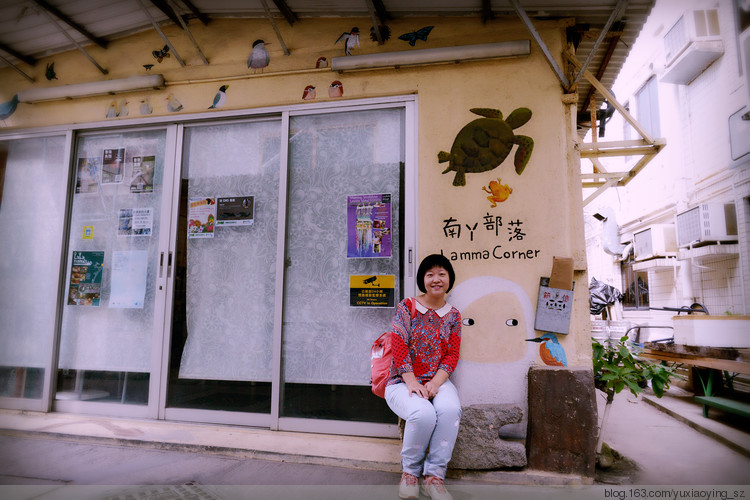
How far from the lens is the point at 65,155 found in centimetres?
446

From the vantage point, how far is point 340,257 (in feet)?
12.3

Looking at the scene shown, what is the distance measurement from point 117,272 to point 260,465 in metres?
2.45

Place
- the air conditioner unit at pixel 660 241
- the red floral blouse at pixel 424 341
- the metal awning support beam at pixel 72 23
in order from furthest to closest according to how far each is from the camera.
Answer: the air conditioner unit at pixel 660 241, the metal awning support beam at pixel 72 23, the red floral blouse at pixel 424 341

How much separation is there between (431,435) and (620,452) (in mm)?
1903

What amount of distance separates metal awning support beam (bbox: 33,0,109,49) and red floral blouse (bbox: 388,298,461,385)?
401 cm

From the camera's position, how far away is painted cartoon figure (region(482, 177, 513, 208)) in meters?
3.34

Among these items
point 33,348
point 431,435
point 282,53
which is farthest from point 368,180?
point 33,348

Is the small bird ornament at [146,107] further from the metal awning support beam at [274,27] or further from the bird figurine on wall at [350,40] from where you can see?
the bird figurine on wall at [350,40]

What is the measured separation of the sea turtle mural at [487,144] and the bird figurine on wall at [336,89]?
1075 mm

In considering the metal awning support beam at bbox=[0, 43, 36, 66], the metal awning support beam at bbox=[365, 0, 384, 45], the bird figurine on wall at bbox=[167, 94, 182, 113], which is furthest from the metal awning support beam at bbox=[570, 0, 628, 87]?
the metal awning support beam at bbox=[0, 43, 36, 66]

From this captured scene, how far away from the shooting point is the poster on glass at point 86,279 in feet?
14.0

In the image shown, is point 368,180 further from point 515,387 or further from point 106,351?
point 106,351

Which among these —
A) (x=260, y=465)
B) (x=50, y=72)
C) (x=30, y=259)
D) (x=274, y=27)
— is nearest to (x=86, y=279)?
(x=30, y=259)

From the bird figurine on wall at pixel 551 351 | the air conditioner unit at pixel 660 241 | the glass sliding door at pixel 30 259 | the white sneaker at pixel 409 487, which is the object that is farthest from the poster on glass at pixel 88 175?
the air conditioner unit at pixel 660 241
